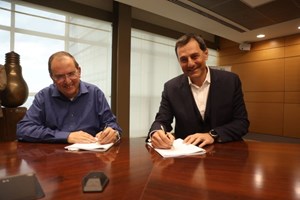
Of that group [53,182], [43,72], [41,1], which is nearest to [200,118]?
[53,182]

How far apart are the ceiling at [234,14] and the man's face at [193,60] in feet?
6.94

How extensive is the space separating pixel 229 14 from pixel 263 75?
2384 mm

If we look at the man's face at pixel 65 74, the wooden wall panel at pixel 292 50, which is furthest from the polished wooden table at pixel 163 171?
the wooden wall panel at pixel 292 50

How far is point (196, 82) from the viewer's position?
5.81 ft

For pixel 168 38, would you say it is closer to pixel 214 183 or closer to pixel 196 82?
pixel 196 82

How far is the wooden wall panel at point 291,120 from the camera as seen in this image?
508 centimetres

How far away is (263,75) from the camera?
5637 millimetres

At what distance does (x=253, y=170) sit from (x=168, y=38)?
464cm

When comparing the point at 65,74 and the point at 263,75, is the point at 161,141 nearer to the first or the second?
the point at 65,74

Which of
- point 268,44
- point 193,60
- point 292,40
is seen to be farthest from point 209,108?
point 268,44

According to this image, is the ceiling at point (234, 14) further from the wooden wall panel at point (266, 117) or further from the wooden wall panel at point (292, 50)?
the wooden wall panel at point (266, 117)

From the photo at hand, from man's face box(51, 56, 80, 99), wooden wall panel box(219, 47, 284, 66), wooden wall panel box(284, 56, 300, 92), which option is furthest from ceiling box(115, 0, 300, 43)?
man's face box(51, 56, 80, 99)

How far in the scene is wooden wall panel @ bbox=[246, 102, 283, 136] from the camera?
5363mm

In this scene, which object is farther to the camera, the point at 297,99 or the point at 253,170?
the point at 297,99
